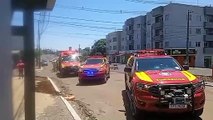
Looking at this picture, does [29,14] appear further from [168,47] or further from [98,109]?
[168,47]

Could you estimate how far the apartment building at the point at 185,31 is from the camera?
79.2 m

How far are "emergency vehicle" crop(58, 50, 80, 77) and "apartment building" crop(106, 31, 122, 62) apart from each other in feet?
294

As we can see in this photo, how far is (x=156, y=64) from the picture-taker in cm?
1149

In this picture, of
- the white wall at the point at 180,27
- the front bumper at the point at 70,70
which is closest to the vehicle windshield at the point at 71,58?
the front bumper at the point at 70,70

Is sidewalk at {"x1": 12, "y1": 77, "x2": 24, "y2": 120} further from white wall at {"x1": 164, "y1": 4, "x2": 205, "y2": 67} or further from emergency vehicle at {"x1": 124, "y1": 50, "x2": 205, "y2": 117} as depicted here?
white wall at {"x1": 164, "y1": 4, "x2": 205, "y2": 67}

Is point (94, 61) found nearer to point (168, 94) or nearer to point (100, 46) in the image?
point (168, 94)

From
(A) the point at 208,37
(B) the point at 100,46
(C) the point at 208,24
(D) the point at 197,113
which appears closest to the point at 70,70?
(D) the point at 197,113

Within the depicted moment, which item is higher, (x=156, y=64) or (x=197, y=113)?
(x=156, y=64)

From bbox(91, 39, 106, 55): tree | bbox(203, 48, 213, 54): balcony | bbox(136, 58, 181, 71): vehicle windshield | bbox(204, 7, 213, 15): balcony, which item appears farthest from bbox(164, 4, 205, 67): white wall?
bbox(136, 58, 181, 71): vehicle windshield

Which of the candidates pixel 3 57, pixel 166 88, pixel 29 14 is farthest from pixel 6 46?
pixel 166 88

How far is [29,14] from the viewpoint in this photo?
364 centimetres

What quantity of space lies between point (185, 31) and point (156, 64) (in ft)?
229

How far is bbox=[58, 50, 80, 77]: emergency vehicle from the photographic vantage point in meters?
31.3

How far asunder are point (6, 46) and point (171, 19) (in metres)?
78.3
